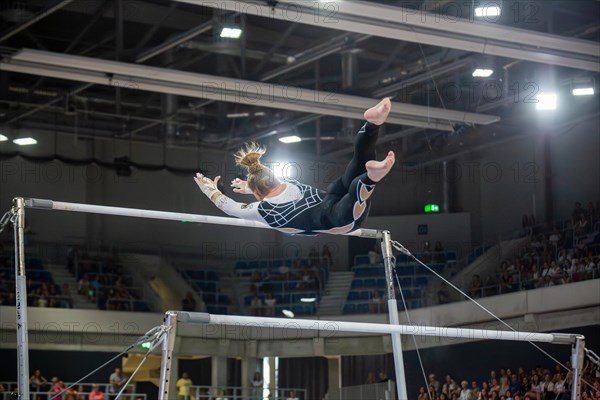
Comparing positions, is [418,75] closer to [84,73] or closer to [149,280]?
[84,73]

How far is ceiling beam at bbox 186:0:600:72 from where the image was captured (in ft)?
44.0

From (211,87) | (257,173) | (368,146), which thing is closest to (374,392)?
(211,87)

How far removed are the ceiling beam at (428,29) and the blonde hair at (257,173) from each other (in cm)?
657

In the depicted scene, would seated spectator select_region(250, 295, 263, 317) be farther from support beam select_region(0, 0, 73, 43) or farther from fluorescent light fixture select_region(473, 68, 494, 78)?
support beam select_region(0, 0, 73, 43)

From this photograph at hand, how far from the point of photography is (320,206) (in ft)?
22.9

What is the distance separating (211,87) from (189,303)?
7.41 metres

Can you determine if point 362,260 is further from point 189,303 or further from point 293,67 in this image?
point 293,67

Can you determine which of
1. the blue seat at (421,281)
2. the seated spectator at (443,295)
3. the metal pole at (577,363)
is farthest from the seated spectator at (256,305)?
the metal pole at (577,363)

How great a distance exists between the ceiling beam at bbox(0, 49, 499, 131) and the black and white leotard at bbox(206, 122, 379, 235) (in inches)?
360

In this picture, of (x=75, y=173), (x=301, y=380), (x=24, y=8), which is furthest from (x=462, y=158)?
(x=24, y=8)

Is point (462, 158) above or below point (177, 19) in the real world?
below

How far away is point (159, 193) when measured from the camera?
84.3 ft

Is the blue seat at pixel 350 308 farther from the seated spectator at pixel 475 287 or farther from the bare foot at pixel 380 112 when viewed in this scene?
the bare foot at pixel 380 112

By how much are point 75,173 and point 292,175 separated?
6.07 m
